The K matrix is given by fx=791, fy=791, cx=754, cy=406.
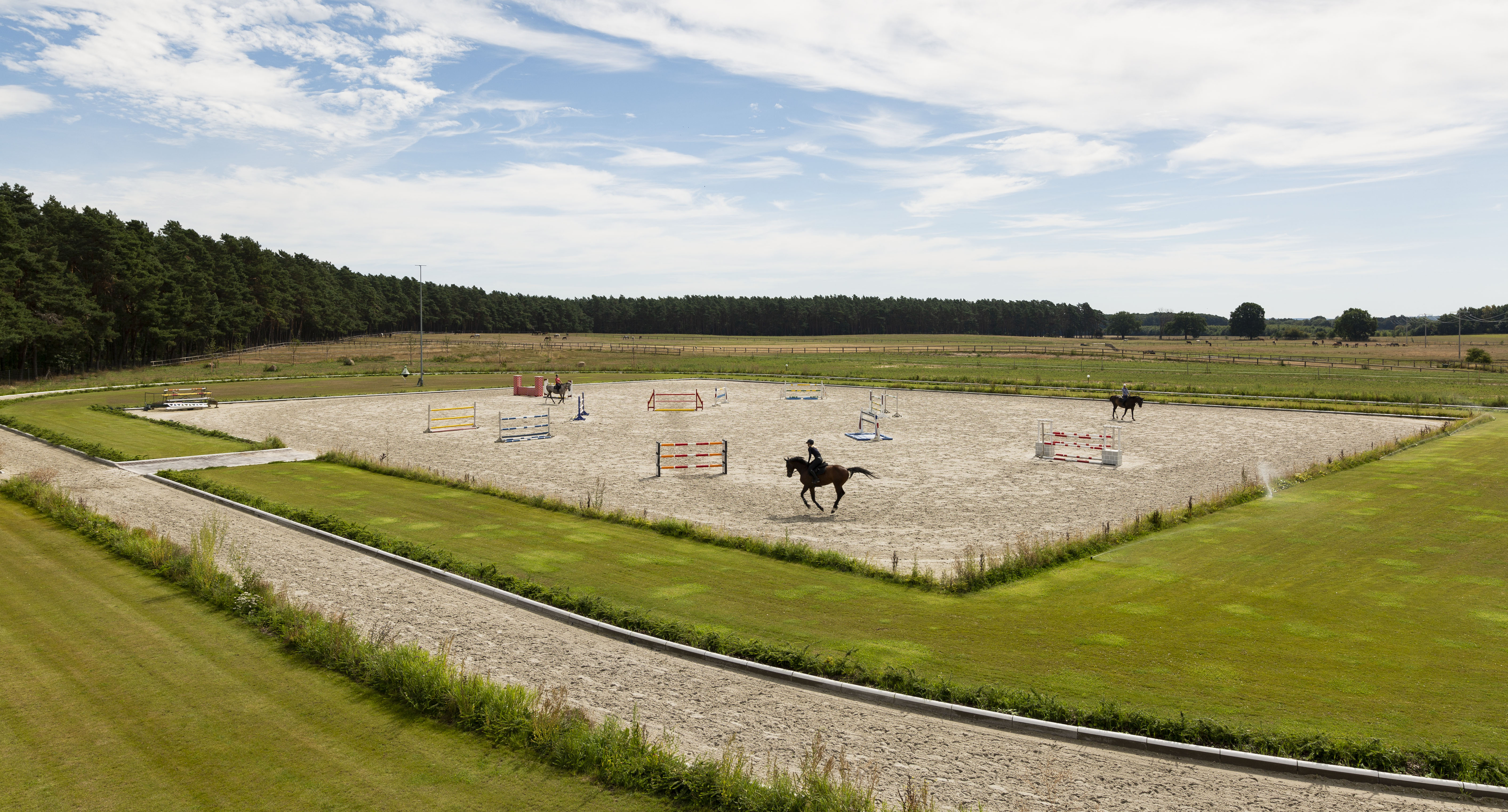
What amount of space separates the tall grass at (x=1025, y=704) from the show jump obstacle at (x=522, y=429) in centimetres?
2042

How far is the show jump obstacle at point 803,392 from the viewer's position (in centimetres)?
5789

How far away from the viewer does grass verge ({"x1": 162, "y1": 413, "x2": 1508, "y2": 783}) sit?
10000mm

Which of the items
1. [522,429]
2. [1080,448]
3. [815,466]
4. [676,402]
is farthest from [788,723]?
[676,402]

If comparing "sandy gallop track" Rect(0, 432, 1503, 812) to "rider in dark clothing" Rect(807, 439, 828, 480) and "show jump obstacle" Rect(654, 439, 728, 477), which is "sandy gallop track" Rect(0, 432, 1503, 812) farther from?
"show jump obstacle" Rect(654, 439, 728, 477)

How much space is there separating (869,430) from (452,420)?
21854mm

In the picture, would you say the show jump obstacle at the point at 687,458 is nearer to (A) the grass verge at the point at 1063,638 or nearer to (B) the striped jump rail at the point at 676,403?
(A) the grass verge at the point at 1063,638

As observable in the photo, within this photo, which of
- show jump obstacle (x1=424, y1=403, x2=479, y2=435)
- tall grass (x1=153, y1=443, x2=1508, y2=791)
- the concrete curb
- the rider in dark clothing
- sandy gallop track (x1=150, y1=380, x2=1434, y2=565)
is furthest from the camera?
show jump obstacle (x1=424, y1=403, x2=479, y2=435)

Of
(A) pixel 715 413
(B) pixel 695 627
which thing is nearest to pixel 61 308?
(A) pixel 715 413

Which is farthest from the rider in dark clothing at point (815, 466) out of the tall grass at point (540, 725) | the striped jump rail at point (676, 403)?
the striped jump rail at point (676, 403)

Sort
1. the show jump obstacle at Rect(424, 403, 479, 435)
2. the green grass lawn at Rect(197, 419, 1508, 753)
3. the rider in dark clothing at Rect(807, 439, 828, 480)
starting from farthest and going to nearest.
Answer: the show jump obstacle at Rect(424, 403, 479, 435)
the rider in dark clothing at Rect(807, 439, 828, 480)
the green grass lawn at Rect(197, 419, 1508, 753)

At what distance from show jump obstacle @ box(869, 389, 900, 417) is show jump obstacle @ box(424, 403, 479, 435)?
21.1m

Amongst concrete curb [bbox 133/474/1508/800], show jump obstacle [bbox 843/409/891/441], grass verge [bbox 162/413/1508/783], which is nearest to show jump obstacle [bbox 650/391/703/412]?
show jump obstacle [bbox 843/409/891/441]

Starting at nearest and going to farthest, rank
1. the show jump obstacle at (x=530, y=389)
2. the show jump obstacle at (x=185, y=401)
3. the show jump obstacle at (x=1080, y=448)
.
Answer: the show jump obstacle at (x=1080, y=448) → the show jump obstacle at (x=185, y=401) → the show jump obstacle at (x=530, y=389)

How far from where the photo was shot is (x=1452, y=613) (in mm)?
14062
